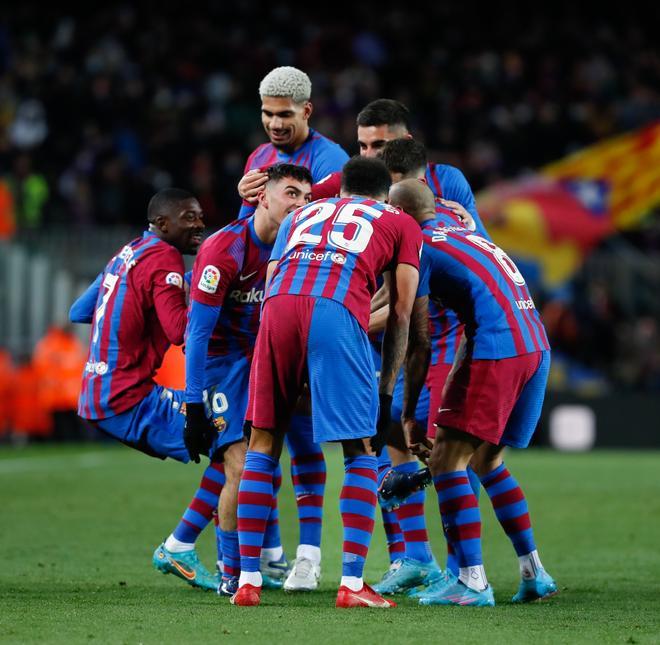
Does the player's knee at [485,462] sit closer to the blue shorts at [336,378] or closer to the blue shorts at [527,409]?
the blue shorts at [527,409]

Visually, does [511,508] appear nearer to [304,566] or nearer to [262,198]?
[304,566]

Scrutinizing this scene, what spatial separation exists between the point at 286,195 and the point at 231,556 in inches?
68.2

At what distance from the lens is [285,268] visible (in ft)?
19.3

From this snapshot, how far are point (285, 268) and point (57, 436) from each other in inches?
515

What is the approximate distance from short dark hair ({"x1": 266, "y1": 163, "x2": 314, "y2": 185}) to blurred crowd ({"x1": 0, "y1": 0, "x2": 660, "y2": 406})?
12139 mm

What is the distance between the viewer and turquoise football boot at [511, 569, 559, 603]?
20.5 feet

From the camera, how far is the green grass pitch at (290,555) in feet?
16.6

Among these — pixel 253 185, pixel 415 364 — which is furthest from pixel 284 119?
pixel 415 364

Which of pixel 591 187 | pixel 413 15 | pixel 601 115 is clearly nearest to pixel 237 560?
pixel 591 187

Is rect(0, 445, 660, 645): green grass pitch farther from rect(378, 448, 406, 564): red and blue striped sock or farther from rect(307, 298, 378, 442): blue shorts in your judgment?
rect(307, 298, 378, 442): blue shorts

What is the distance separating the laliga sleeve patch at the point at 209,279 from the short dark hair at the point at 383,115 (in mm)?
1320

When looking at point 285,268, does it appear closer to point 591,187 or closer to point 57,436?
point 57,436

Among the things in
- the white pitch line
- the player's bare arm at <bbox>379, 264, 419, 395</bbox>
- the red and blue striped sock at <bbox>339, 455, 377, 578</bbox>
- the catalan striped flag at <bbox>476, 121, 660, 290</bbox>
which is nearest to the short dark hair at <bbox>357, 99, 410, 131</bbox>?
the player's bare arm at <bbox>379, 264, 419, 395</bbox>

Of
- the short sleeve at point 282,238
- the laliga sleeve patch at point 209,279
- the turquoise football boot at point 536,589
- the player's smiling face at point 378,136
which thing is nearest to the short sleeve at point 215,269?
the laliga sleeve patch at point 209,279
